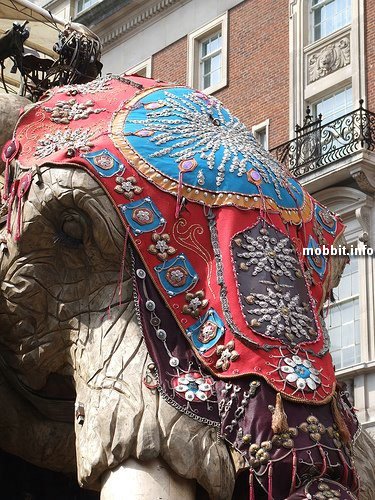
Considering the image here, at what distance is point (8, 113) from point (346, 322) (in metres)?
13.6

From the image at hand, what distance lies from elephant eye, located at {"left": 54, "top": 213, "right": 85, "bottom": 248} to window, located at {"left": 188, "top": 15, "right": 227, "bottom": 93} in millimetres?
18351

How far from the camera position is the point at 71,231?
22.9 ft

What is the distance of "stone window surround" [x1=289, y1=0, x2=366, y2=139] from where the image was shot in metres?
22.2

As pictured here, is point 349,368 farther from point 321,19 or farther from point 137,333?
point 137,333

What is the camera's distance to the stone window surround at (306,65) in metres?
22.2

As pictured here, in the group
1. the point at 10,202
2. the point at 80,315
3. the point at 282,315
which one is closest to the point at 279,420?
the point at 282,315

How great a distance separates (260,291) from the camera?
668cm

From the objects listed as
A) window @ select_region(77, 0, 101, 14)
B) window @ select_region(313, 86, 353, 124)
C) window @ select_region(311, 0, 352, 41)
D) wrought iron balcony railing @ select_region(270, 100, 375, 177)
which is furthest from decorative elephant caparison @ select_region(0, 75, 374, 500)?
window @ select_region(77, 0, 101, 14)

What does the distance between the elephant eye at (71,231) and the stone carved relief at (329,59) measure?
15.9m

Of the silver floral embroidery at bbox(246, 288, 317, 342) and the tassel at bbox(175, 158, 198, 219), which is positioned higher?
the tassel at bbox(175, 158, 198, 219)

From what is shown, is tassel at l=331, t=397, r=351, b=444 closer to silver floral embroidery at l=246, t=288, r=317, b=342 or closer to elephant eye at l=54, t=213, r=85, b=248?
silver floral embroidery at l=246, t=288, r=317, b=342

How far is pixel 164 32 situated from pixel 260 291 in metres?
20.1

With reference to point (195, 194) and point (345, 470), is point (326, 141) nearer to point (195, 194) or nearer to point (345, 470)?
point (195, 194)

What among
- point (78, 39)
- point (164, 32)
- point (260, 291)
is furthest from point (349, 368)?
point (260, 291)
